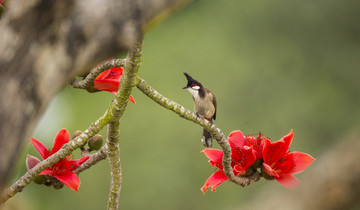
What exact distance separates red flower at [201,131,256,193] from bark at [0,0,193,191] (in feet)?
1.96

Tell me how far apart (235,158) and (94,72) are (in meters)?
0.35

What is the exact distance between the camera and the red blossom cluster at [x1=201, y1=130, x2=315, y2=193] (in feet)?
3.36

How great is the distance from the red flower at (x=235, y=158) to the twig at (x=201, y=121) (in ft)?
0.08

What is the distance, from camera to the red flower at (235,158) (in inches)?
40.3

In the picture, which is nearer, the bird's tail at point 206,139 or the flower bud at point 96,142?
the flower bud at point 96,142

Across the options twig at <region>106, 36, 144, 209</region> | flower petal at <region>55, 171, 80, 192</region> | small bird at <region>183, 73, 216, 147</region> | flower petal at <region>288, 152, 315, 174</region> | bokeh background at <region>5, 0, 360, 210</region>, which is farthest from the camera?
bokeh background at <region>5, 0, 360, 210</region>

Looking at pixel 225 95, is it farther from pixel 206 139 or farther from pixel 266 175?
pixel 266 175

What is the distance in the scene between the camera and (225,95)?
609cm

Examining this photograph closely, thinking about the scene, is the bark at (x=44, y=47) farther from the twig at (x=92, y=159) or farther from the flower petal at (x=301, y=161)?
the flower petal at (x=301, y=161)

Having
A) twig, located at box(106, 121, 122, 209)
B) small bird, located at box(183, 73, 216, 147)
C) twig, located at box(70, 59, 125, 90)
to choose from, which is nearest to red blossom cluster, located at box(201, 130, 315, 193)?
twig, located at box(106, 121, 122, 209)

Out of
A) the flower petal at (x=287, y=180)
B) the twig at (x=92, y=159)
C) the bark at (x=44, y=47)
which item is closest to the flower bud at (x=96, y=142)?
the twig at (x=92, y=159)

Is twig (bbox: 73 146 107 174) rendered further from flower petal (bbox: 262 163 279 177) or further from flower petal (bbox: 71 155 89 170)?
flower petal (bbox: 262 163 279 177)

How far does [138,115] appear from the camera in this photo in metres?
5.82

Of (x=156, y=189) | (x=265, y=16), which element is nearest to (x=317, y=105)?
(x=265, y=16)
